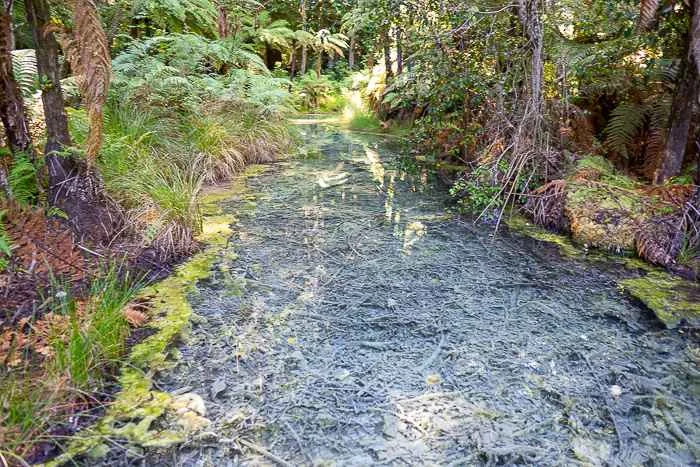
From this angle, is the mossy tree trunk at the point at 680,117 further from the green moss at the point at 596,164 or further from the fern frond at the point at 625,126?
the fern frond at the point at 625,126

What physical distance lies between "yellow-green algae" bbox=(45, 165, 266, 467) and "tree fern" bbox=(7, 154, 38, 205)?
815 mm

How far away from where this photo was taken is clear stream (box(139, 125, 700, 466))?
156 centimetres

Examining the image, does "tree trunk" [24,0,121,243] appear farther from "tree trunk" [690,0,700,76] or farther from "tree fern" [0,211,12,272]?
"tree trunk" [690,0,700,76]

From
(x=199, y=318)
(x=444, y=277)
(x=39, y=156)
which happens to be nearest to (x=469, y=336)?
(x=444, y=277)

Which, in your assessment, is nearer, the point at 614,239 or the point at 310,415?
the point at 310,415

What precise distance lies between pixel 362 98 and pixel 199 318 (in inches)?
305

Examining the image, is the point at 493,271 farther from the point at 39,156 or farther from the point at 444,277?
the point at 39,156

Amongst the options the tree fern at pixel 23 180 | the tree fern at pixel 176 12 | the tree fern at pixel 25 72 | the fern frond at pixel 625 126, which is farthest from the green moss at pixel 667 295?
the tree fern at pixel 176 12

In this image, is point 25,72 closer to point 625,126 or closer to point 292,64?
point 625,126

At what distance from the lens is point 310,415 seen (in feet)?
5.52

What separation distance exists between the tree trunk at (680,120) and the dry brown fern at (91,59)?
341 centimetres

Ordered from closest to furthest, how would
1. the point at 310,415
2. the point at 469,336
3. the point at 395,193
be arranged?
the point at 310,415
the point at 469,336
the point at 395,193

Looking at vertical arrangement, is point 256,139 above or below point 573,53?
below

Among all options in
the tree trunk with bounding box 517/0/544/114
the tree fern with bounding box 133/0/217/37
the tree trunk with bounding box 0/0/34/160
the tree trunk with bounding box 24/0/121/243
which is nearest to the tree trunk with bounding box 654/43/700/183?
the tree trunk with bounding box 517/0/544/114
